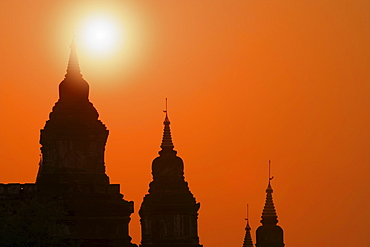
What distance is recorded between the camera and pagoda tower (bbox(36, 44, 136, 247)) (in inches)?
5846

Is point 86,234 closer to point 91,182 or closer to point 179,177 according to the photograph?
point 91,182

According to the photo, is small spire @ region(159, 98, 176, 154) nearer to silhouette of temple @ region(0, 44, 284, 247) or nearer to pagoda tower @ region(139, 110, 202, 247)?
pagoda tower @ region(139, 110, 202, 247)

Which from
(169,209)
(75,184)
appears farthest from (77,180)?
(169,209)

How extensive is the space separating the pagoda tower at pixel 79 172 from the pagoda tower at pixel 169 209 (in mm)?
23423

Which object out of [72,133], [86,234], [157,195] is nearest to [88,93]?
[72,133]

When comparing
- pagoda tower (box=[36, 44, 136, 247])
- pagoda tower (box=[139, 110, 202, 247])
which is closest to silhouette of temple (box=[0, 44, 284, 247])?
pagoda tower (box=[36, 44, 136, 247])

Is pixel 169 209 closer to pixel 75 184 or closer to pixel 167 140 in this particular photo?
pixel 167 140

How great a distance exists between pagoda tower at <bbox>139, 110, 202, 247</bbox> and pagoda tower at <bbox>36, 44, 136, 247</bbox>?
23423mm

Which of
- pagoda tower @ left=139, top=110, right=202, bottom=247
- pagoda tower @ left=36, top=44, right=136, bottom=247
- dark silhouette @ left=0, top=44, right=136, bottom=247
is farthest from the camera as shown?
pagoda tower @ left=139, top=110, right=202, bottom=247

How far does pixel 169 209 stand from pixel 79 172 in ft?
97.7

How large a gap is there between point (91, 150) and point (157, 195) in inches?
1125

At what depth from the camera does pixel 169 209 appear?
182625mm

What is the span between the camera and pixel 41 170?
512 ft

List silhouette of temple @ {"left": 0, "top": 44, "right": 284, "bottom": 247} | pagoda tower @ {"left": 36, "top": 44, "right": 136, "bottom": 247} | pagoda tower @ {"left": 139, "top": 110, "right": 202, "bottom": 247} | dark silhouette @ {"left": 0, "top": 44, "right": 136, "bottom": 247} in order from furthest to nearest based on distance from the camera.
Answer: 1. pagoda tower @ {"left": 139, "top": 110, "right": 202, "bottom": 247}
2. pagoda tower @ {"left": 36, "top": 44, "right": 136, "bottom": 247}
3. dark silhouette @ {"left": 0, "top": 44, "right": 136, "bottom": 247}
4. silhouette of temple @ {"left": 0, "top": 44, "right": 284, "bottom": 247}
